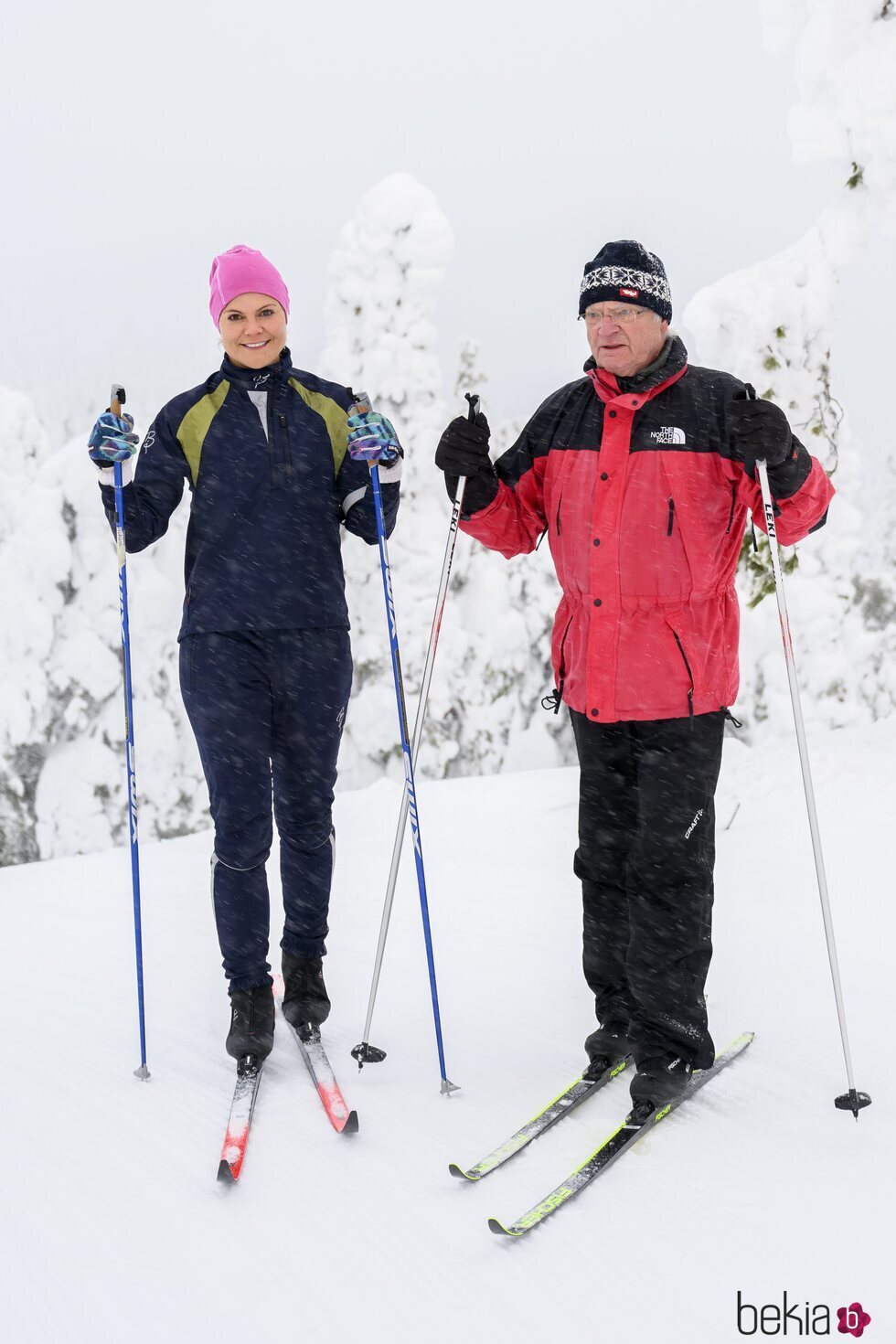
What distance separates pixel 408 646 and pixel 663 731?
12815 millimetres

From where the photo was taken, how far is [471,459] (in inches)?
115

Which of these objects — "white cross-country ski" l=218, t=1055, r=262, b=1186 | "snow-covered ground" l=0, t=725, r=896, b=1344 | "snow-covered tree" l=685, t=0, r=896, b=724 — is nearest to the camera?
"snow-covered ground" l=0, t=725, r=896, b=1344

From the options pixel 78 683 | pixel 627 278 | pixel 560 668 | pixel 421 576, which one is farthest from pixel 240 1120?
pixel 78 683

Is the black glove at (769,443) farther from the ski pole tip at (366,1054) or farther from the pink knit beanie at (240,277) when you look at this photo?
the ski pole tip at (366,1054)

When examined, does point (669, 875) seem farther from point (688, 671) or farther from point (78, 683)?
point (78, 683)

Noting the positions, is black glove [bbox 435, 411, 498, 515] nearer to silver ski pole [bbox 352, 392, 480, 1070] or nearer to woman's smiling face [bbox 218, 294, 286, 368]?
silver ski pole [bbox 352, 392, 480, 1070]

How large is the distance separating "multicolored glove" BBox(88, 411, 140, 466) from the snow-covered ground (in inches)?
71.9

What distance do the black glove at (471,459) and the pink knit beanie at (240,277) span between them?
700mm

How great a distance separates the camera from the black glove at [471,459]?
9.61 feet

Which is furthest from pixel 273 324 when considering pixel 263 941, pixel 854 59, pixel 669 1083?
pixel 854 59

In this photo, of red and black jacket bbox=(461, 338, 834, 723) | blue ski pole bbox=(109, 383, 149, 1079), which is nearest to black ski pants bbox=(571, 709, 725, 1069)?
red and black jacket bbox=(461, 338, 834, 723)

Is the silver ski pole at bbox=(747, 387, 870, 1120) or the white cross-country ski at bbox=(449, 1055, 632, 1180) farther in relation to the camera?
the silver ski pole at bbox=(747, 387, 870, 1120)

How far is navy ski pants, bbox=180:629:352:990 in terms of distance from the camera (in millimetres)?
3037

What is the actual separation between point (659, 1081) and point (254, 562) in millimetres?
1796
